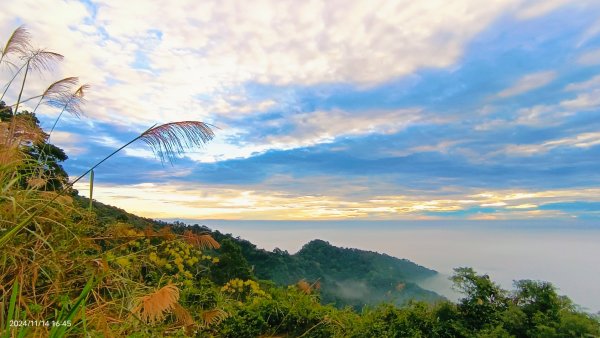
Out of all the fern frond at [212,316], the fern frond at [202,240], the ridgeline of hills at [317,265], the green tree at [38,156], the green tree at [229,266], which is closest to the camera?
the green tree at [38,156]

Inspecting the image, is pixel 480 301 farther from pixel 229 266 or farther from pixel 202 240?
pixel 229 266

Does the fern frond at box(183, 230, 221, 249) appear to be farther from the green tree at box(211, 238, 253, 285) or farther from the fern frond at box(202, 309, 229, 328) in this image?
the green tree at box(211, 238, 253, 285)

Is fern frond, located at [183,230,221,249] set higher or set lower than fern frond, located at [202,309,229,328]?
higher

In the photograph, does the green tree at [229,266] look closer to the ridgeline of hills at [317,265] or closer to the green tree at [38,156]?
the ridgeline of hills at [317,265]

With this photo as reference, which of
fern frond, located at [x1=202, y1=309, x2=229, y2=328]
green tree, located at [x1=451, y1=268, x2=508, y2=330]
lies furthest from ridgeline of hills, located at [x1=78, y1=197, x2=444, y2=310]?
green tree, located at [x1=451, y1=268, x2=508, y2=330]

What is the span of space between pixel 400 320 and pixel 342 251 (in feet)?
29.5

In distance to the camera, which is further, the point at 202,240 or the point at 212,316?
the point at 212,316

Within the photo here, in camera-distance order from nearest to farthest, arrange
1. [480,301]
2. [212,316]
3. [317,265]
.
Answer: [480,301], [212,316], [317,265]

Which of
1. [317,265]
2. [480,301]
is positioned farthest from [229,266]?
[317,265]

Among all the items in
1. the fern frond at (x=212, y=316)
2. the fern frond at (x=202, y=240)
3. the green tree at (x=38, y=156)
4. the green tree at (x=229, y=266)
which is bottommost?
the fern frond at (x=212, y=316)

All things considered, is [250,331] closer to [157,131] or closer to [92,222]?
[92,222]

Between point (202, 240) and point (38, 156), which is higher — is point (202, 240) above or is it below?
below

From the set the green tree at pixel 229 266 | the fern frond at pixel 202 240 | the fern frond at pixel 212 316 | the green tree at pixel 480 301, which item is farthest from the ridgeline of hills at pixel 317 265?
the green tree at pixel 480 301

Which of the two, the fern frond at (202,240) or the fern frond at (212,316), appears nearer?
the fern frond at (202,240)
